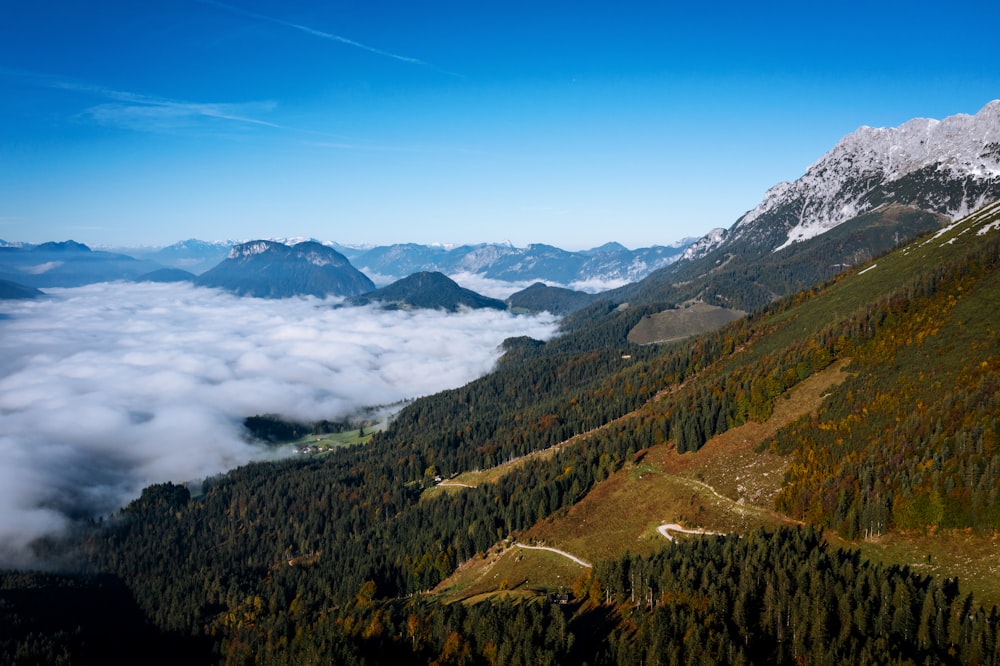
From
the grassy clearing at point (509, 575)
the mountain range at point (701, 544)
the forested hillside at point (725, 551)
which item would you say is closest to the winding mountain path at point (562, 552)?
the mountain range at point (701, 544)

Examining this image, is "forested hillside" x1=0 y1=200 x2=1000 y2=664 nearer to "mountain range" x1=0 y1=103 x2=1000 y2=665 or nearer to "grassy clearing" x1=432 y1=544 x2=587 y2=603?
"mountain range" x1=0 y1=103 x2=1000 y2=665

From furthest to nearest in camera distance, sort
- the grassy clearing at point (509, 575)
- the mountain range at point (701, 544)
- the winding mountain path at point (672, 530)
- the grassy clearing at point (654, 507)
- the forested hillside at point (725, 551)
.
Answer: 1. the grassy clearing at point (654, 507)
2. the grassy clearing at point (509, 575)
3. the winding mountain path at point (672, 530)
4. the mountain range at point (701, 544)
5. the forested hillside at point (725, 551)

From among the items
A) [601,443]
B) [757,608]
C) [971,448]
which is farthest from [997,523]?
[601,443]

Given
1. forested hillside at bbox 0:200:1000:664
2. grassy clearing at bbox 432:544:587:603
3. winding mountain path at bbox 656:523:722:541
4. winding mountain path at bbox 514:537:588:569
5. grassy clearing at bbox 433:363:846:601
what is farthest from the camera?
winding mountain path at bbox 514:537:588:569

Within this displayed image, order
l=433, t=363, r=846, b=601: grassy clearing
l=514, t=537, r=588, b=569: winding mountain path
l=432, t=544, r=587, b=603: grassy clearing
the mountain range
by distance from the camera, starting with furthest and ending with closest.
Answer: l=514, t=537, r=588, b=569: winding mountain path → l=433, t=363, r=846, b=601: grassy clearing → l=432, t=544, r=587, b=603: grassy clearing → the mountain range

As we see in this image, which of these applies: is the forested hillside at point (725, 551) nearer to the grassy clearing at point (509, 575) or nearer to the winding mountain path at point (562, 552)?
the grassy clearing at point (509, 575)

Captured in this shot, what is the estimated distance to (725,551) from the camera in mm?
85312

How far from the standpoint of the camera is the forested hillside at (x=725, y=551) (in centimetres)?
6731

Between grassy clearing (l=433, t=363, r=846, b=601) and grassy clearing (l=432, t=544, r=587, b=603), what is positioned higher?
grassy clearing (l=433, t=363, r=846, b=601)

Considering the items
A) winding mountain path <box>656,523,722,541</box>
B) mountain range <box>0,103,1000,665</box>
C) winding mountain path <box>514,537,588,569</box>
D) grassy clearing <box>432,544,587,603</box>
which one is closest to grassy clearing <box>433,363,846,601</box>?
grassy clearing <box>432,544,587,603</box>

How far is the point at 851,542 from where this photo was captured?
84.8 m

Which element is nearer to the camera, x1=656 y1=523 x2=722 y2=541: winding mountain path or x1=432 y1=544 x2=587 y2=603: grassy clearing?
x1=656 y1=523 x2=722 y2=541: winding mountain path

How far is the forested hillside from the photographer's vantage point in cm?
6731

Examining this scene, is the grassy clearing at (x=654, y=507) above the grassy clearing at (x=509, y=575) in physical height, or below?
above
